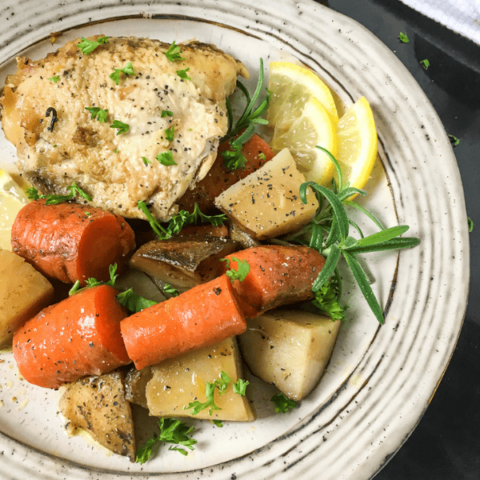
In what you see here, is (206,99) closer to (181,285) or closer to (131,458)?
(181,285)

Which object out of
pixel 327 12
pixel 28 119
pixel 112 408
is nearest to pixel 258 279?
pixel 112 408

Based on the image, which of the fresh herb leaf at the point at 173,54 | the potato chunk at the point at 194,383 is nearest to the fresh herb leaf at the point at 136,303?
the potato chunk at the point at 194,383

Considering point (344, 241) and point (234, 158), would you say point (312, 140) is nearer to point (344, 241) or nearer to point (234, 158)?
point (234, 158)

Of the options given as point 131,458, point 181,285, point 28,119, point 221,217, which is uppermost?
point 28,119

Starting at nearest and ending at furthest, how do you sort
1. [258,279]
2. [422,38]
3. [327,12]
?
[258,279]
[327,12]
[422,38]

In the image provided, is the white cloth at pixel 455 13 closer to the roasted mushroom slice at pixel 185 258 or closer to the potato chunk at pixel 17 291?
the roasted mushroom slice at pixel 185 258

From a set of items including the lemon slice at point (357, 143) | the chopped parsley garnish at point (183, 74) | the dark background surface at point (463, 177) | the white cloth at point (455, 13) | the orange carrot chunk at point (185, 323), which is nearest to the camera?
the orange carrot chunk at point (185, 323)

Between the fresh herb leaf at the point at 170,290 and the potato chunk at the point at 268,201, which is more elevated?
the potato chunk at the point at 268,201

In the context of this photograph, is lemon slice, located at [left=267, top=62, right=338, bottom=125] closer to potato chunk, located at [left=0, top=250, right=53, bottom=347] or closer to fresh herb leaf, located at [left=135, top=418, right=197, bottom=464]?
potato chunk, located at [left=0, top=250, right=53, bottom=347]
